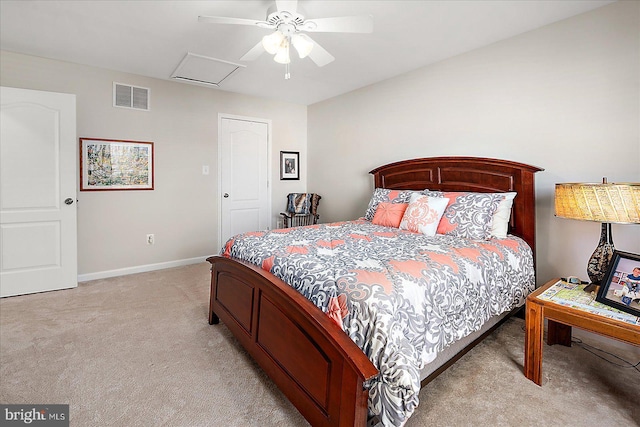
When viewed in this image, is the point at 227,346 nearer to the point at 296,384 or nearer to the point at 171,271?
the point at 296,384

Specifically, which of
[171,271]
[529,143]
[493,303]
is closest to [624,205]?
[493,303]

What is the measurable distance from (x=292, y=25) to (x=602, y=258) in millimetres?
2491

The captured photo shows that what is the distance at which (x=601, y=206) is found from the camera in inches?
71.2

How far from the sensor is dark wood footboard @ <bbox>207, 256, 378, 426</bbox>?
1.24 metres

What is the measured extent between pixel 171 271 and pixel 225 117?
2230 mm

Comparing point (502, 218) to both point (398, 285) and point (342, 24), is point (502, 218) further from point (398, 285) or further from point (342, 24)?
point (342, 24)

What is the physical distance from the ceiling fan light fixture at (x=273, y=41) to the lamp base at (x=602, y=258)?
2424 mm

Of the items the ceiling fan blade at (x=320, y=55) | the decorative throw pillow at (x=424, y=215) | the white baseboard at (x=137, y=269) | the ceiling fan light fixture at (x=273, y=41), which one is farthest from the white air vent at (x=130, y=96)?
the decorative throw pillow at (x=424, y=215)

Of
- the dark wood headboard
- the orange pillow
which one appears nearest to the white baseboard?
the orange pillow

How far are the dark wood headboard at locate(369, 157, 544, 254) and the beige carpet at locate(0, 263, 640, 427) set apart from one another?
90 cm

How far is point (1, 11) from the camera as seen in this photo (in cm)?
243

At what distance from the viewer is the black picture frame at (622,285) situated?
1.68m

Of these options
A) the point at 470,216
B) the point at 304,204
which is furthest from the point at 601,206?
the point at 304,204

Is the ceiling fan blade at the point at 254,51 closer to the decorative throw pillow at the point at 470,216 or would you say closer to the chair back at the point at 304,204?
the decorative throw pillow at the point at 470,216
